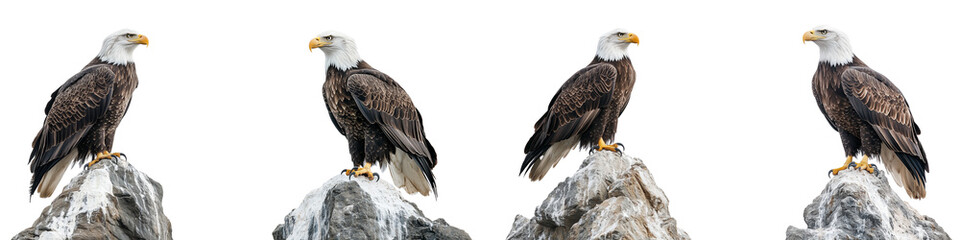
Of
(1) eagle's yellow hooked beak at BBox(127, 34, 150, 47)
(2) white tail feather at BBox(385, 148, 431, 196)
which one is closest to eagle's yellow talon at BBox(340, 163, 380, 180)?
(2) white tail feather at BBox(385, 148, 431, 196)

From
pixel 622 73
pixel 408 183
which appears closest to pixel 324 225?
pixel 408 183

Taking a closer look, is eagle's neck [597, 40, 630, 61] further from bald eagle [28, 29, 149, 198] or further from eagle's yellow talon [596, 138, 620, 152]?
bald eagle [28, 29, 149, 198]

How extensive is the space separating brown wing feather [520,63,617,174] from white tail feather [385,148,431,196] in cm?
115

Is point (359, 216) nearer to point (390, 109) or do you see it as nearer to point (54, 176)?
point (390, 109)

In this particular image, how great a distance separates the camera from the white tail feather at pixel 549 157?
551 inches

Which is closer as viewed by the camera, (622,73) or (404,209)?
(404,209)

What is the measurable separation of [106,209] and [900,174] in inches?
334

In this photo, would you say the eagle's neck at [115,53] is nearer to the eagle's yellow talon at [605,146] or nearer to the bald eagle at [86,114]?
the bald eagle at [86,114]

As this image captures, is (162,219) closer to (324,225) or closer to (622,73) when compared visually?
(324,225)

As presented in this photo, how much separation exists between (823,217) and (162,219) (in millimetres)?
7002

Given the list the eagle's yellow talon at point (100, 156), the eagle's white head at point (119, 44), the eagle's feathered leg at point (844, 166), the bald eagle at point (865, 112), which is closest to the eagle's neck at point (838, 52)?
the bald eagle at point (865, 112)

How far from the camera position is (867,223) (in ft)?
39.3

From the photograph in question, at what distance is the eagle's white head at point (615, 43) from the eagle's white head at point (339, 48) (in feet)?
9.39

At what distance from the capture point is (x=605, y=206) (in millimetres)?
11875
